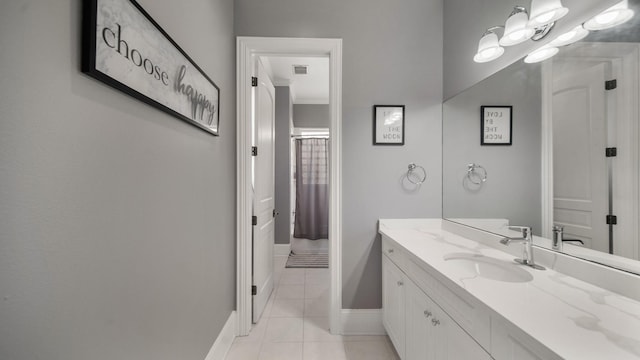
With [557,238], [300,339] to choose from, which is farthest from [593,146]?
[300,339]

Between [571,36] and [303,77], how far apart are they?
3168 mm

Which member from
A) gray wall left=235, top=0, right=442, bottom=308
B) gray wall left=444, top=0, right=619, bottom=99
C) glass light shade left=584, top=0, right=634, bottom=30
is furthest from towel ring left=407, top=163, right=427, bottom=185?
glass light shade left=584, top=0, right=634, bottom=30

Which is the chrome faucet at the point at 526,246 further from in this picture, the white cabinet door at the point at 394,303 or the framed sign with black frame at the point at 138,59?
the framed sign with black frame at the point at 138,59

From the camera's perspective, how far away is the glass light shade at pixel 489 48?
1543 millimetres

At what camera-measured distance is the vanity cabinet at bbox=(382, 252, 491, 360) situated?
1.00 metres

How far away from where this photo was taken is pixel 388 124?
82.9 inches

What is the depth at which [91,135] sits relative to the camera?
694mm

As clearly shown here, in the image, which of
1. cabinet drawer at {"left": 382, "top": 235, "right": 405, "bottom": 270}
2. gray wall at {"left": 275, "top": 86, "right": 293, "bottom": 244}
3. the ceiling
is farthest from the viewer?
gray wall at {"left": 275, "top": 86, "right": 293, "bottom": 244}

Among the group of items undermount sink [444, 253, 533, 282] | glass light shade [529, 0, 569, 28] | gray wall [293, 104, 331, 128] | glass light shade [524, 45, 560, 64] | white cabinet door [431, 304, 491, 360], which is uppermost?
gray wall [293, 104, 331, 128]

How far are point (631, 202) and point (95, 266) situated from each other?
1.74 meters

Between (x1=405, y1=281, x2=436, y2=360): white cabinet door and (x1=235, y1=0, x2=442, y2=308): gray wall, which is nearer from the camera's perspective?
(x1=405, y1=281, x2=436, y2=360): white cabinet door

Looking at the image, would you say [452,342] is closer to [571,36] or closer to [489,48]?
[571,36]

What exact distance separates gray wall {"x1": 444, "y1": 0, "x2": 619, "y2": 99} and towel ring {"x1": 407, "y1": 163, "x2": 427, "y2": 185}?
23.8 inches

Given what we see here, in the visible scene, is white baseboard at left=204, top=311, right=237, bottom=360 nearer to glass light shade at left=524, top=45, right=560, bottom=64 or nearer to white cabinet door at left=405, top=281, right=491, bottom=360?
white cabinet door at left=405, top=281, right=491, bottom=360
